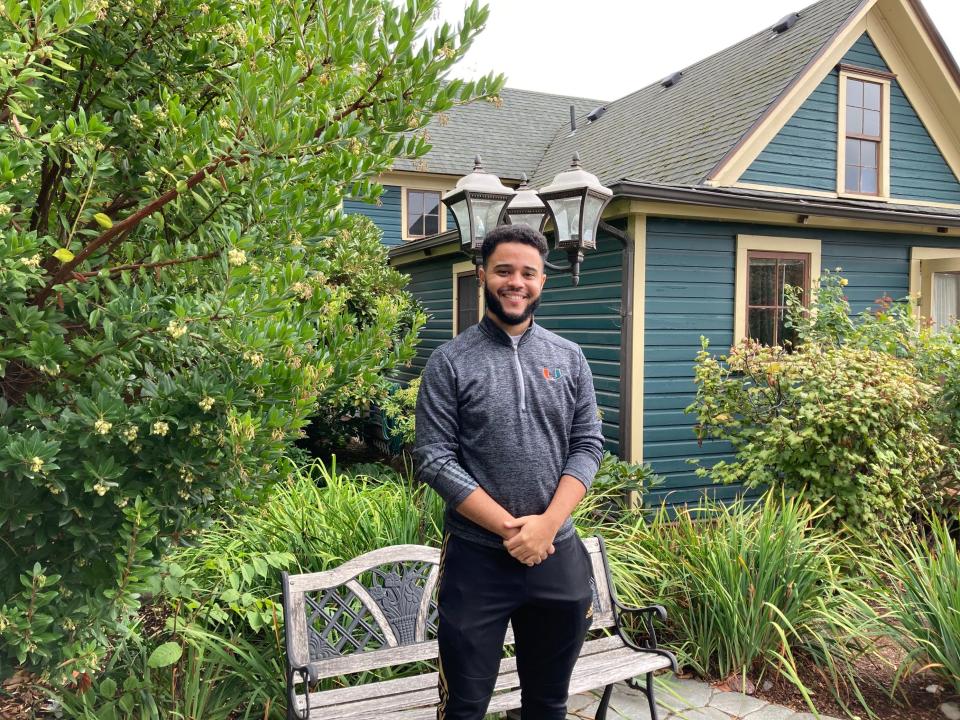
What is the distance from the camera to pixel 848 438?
5.25m

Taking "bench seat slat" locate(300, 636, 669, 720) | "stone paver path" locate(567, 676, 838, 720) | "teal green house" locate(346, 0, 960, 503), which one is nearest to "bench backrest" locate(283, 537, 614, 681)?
"bench seat slat" locate(300, 636, 669, 720)

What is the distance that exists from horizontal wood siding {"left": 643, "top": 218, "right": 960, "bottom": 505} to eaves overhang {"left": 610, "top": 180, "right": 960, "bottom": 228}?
42cm

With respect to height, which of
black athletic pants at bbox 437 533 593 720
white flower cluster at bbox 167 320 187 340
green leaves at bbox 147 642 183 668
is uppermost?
white flower cluster at bbox 167 320 187 340

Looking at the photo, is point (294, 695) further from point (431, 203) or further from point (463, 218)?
point (431, 203)

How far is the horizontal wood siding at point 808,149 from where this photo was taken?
9.39 metres

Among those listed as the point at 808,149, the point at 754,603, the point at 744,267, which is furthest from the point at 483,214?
the point at 808,149

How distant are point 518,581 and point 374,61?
1672 mm

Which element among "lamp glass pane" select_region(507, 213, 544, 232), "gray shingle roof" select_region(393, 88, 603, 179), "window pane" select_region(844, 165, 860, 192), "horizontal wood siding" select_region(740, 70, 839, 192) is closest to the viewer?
"lamp glass pane" select_region(507, 213, 544, 232)

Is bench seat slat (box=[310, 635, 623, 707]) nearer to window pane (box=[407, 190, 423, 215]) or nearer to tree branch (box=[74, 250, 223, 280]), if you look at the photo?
tree branch (box=[74, 250, 223, 280])

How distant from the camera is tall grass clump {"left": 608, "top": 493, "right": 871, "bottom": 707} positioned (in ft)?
12.5

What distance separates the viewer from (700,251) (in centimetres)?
761

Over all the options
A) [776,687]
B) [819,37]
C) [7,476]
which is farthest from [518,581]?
[819,37]

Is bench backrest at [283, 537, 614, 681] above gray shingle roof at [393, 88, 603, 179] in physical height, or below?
below

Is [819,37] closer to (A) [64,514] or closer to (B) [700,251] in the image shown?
(B) [700,251]
